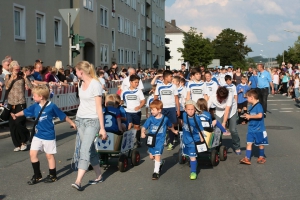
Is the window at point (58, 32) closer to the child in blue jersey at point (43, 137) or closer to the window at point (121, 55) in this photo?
the window at point (121, 55)

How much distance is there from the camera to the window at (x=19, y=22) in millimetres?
23938

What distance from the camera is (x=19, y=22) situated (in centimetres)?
2444

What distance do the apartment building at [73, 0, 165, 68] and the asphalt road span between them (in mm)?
25628

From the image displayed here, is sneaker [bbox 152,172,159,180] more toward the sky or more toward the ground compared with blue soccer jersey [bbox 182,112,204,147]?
more toward the ground

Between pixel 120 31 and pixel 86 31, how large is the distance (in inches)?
567

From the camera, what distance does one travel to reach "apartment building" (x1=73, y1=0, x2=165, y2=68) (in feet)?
122

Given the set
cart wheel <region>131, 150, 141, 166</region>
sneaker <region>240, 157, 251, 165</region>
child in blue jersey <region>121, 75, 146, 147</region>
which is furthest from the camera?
child in blue jersey <region>121, 75, 146, 147</region>

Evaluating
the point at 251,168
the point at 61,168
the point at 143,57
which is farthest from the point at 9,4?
the point at 143,57

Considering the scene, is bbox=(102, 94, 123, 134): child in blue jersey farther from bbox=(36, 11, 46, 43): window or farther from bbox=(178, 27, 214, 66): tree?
bbox=(178, 27, 214, 66): tree

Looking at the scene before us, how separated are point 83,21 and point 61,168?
27.6 metres

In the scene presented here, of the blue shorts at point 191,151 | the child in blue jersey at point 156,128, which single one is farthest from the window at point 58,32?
the blue shorts at point 191,151

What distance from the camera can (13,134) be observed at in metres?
11.1

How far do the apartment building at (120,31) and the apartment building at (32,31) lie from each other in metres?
4.37

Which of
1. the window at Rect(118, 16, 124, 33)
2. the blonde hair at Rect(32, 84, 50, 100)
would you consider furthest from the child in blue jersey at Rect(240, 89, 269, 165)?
the window at Rect(118, 16, 124, 33)
